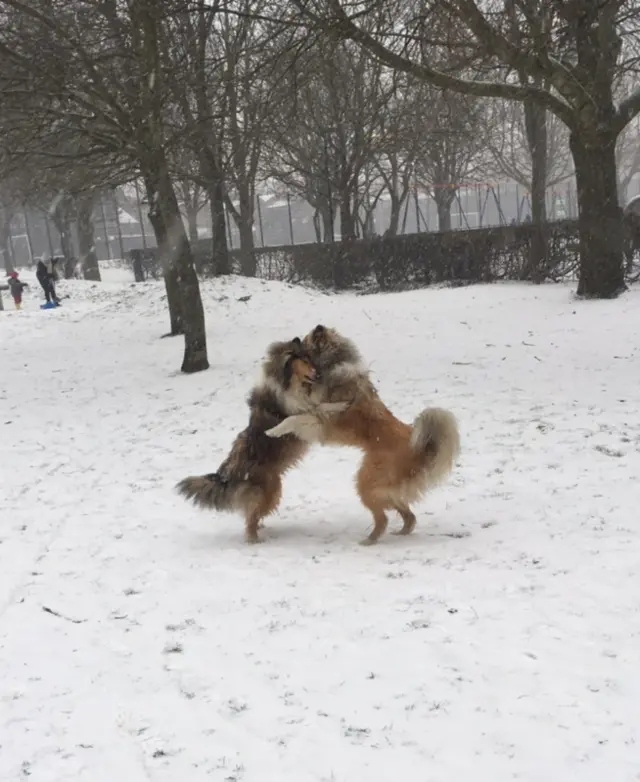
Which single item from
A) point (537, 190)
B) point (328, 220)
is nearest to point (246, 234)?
point (328, 220)

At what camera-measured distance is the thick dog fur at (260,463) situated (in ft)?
16.9

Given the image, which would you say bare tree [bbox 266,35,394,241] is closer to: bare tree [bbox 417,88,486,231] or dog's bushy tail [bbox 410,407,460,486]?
bare tree [bbox 417,88,486,231]

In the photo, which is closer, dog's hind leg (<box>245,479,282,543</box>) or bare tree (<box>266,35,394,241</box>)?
dog's hind leg (<box>245,479,282,543</box>)

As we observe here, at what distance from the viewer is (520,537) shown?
4777mm

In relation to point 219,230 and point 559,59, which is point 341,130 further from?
point 559,59

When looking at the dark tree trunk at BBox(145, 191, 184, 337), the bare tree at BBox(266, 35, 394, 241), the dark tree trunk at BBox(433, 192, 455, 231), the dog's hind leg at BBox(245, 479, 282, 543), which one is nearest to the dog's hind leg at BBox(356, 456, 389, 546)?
the dog's hind leg at BBox(245, 479, 282, 543)

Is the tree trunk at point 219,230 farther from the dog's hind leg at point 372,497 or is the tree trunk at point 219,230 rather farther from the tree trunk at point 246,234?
the dog's hind leg at point 372,497

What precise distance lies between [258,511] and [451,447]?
1529mm

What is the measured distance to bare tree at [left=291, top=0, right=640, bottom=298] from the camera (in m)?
9.63

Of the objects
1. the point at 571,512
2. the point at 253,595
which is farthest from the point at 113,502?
the point at 571,512

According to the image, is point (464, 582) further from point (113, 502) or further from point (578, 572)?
point (113, 502)

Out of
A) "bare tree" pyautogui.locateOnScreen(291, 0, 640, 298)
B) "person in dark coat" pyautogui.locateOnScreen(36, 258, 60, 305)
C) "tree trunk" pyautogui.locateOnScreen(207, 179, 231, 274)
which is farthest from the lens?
"person in dark coat" pyautogui.locateOnScreen(36, 258, 60, 305)

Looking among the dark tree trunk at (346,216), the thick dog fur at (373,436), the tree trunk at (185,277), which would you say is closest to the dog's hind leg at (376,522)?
the thick dog fur at (373,436)

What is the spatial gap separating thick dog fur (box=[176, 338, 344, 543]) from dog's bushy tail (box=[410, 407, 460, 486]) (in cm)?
95
